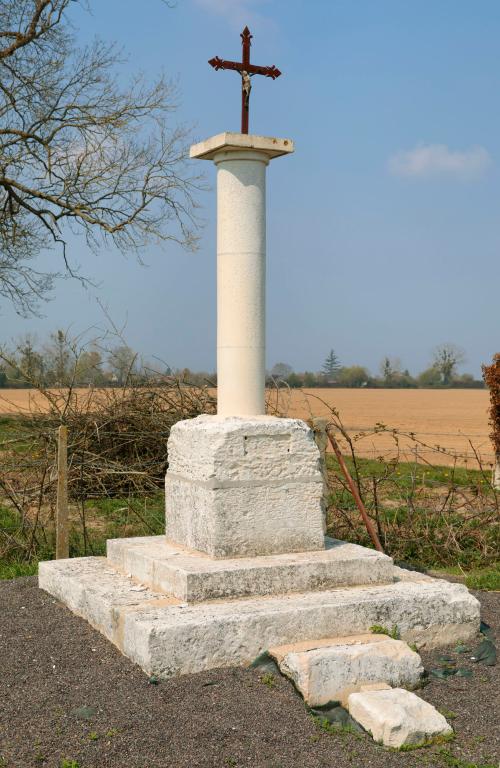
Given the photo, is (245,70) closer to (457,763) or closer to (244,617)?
(244,617)

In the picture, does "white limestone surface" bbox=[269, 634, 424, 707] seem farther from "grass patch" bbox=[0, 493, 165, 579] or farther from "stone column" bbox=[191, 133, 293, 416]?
"grass patch" bbox=[0, 493, 165, 579]

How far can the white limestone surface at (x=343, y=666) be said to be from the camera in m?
4.54

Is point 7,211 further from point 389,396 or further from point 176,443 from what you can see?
point 389,396

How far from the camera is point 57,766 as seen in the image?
3902 millimetres

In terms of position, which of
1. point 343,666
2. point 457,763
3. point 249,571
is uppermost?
point 249,571

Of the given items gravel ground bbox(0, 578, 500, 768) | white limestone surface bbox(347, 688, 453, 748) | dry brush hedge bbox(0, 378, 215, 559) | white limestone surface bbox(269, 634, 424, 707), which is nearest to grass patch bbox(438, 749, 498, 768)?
gravel ground bbox(0, 578, 500, 768)

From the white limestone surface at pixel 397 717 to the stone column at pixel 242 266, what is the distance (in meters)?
2.15

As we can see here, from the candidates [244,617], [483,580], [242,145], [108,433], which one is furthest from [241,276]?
[108,433]

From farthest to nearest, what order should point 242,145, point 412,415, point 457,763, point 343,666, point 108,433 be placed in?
point 412,415
point 108,433
point 242,145
point 343,666
point 457,763

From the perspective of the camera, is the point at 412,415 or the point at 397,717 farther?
the point at 412,415

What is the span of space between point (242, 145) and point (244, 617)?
299 cm

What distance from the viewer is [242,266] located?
5.91 metres

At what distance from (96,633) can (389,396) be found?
125 feet

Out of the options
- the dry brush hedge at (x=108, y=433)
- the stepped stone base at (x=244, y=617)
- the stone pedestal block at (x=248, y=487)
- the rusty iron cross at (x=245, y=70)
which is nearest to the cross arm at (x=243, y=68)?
the rusty iron cross at (x=245, y=70)
